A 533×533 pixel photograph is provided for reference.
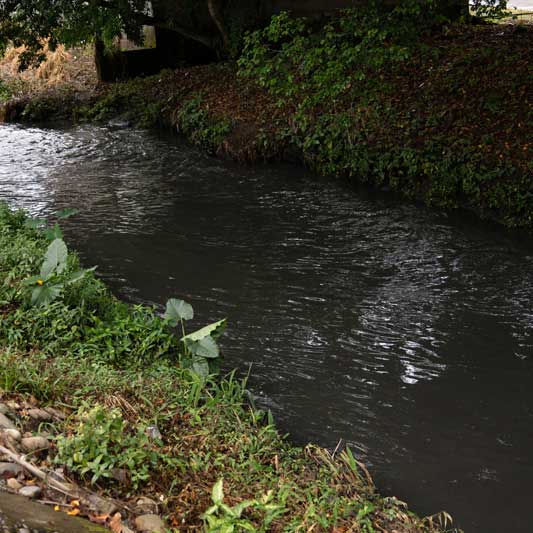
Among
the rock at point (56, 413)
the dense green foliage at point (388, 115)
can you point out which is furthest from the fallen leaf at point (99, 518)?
the dense green foliage at point (388, 115)

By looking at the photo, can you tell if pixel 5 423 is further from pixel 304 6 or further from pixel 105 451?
pixel 304 6

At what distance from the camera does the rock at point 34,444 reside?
12.2ft

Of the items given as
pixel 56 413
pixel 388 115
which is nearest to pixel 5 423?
pixel 56 413

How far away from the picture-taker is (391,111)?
12.2 m

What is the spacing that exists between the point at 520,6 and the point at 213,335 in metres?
18.0

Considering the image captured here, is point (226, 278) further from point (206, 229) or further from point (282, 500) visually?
point (282, 500)

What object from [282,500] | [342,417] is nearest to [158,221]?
[342,417]

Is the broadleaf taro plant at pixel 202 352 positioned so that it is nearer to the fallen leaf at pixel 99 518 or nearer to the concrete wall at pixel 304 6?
the fallen leaf at pixel 99 518

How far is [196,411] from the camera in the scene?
4.57 m

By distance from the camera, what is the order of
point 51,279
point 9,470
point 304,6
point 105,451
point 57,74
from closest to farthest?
point 9,470 < point 105,451 < point 51,279 < point 304,6 < point 57,74

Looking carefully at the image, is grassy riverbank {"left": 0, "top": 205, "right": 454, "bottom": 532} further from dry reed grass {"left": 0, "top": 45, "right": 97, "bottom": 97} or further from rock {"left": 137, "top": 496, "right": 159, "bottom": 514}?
dry reed grass {"left": 0, "top": 45, "right": 97, "bottom": 97}

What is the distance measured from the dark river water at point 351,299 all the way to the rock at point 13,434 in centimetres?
212

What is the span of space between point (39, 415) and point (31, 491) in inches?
29.8

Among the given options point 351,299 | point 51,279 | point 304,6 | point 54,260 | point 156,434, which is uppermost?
point 304,6
